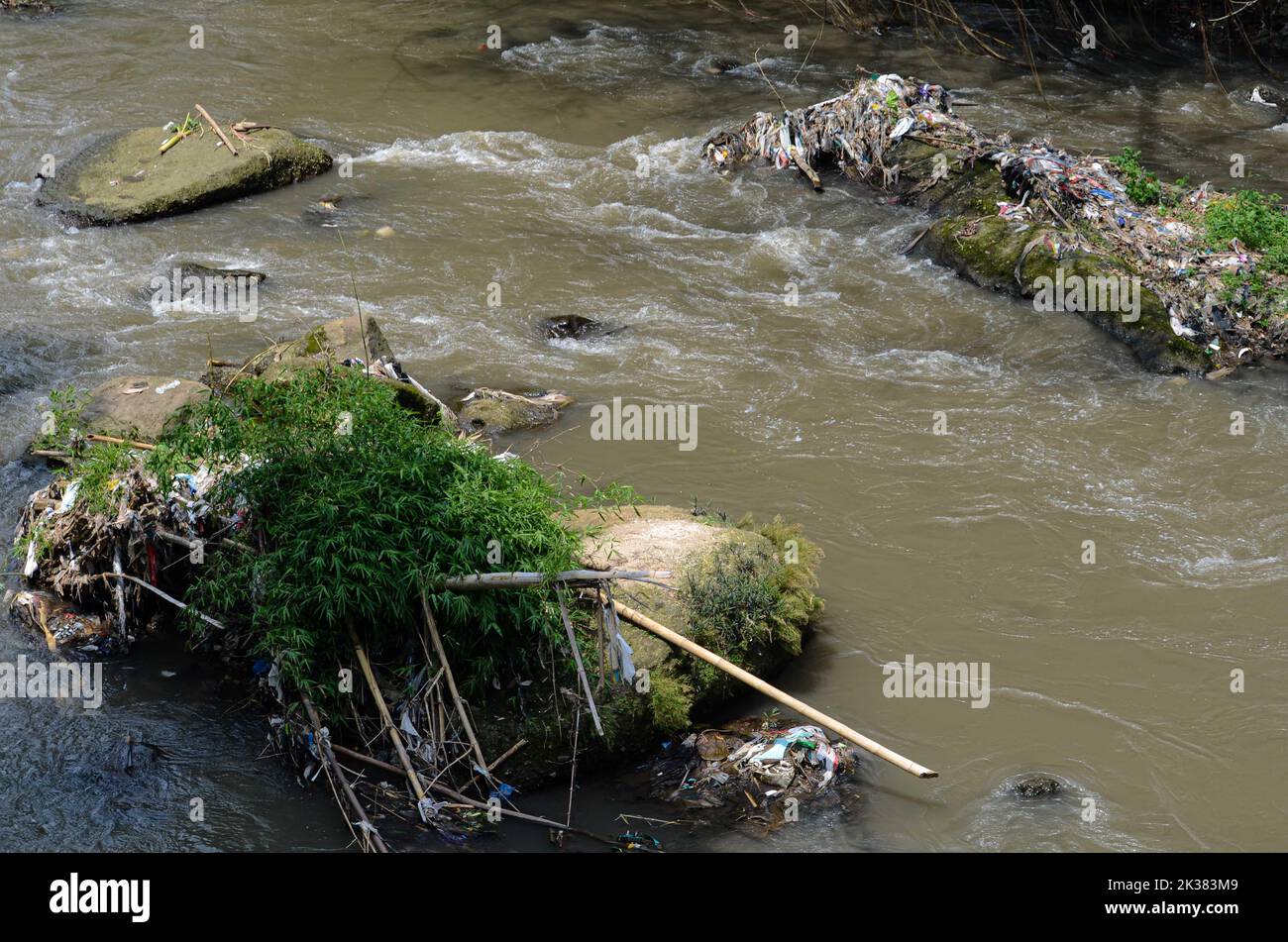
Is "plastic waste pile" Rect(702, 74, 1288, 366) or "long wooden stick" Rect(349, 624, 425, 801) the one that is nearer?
"long wooden stick" Rect(349, 624, 425, 801)

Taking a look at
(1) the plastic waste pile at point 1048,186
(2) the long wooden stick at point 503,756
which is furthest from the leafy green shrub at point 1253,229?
(2) the long wooden stick at point 503,756

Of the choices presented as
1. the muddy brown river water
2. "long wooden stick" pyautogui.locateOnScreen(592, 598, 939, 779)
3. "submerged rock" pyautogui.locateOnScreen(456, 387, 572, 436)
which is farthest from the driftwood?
"submerged rock" pyautogui.locateOnScreen(456, 387, 572, 436)

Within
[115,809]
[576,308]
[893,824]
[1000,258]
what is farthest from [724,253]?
[115,809]

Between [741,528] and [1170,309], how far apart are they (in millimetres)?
4775

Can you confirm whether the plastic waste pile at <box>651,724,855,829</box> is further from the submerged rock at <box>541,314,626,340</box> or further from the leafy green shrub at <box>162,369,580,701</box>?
the submerged rock at <box>541,314,626,340</box>

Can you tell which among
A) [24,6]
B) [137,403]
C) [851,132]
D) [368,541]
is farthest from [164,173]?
[368,541]

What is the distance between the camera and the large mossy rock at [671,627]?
5992 mm

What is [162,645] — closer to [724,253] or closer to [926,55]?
[724,253]

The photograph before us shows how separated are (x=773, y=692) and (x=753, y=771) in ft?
1.50

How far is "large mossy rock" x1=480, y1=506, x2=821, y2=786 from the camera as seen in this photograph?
599 centimetres

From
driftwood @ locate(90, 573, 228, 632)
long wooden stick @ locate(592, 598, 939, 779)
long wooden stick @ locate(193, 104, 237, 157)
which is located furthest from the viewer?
long wooden stick @ locate(193, 104, 237, 157)

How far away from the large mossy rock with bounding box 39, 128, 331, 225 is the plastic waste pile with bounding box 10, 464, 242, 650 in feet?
18.3

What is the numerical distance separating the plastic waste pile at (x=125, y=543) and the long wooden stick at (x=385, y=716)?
105 centimetres

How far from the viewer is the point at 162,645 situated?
6.74 metres
